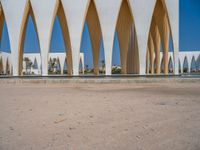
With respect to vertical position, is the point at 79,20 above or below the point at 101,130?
above

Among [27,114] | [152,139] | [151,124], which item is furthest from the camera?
[27,114]

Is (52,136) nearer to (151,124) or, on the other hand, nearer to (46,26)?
(151,124)

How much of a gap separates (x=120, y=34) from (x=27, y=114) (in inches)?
917

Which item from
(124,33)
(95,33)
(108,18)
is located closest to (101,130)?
(108,18)

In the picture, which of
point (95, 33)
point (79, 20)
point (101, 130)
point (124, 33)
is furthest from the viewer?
point (95, 33)

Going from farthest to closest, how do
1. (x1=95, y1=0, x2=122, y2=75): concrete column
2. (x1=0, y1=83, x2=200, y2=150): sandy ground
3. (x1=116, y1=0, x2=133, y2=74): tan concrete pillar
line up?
1. (x1=116, y1=0, x2=133, y2=74): tan concrete pillar
2. (x1=95, y1=0, x2=122, y2=75): concrete column
3. (x1=0, y1=83, x2=200, y2=150): sandy ground

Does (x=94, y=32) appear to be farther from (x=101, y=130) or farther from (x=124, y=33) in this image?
(x=101, y=130)

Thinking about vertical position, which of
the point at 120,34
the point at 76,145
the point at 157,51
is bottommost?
the point at 76,145

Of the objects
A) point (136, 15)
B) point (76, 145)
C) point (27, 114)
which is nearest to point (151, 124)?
point (76, 145)

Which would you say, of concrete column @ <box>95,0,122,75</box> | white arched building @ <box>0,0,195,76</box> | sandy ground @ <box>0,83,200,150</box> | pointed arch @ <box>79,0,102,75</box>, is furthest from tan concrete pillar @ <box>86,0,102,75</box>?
sandy ground @ <box>0,83,200,150</box>

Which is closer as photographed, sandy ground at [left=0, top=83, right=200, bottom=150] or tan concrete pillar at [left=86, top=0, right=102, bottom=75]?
sandy ground at [left=0, top=83, right=200, bottom=150]

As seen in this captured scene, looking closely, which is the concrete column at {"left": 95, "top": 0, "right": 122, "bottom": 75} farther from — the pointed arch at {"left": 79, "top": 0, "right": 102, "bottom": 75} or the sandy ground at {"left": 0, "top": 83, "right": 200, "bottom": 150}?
the sandy ground at {"left": 0, "top": 83, "right": 200, "bottom": 150}

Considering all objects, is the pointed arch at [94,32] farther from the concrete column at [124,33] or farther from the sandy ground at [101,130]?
the sandy ground at [101,130]

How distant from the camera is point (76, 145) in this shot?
8.82 ft
